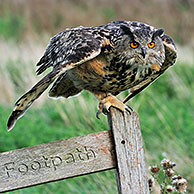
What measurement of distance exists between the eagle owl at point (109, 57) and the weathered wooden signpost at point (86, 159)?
0.50 feet

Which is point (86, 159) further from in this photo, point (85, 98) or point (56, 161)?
point (85, 98)

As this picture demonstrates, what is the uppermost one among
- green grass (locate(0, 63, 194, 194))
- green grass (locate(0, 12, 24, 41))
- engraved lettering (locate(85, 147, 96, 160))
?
green grass (locate(0, 12, 24, 41))

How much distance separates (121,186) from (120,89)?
0.69 metres

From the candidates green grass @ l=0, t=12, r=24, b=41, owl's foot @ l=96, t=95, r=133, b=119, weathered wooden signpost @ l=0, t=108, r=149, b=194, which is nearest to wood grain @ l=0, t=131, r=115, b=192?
weathered wooden signpost @ l=0, t=108, r=149, b=194

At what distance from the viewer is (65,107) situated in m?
5.14

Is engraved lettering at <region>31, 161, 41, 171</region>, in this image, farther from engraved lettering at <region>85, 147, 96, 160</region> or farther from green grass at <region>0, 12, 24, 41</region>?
green grass at <region>0, 12, 24, 41</region>

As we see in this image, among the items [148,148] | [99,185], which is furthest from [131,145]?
[148,148]

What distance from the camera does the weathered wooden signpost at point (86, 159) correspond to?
1899 millimetres

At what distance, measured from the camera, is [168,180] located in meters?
2.41

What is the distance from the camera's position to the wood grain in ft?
6.21

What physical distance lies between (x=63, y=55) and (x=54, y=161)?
2.14 ft

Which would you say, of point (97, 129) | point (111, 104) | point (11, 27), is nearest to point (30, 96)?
point (111, 104)

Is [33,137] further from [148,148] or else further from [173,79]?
[173,79]

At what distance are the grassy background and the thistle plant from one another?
41cm
